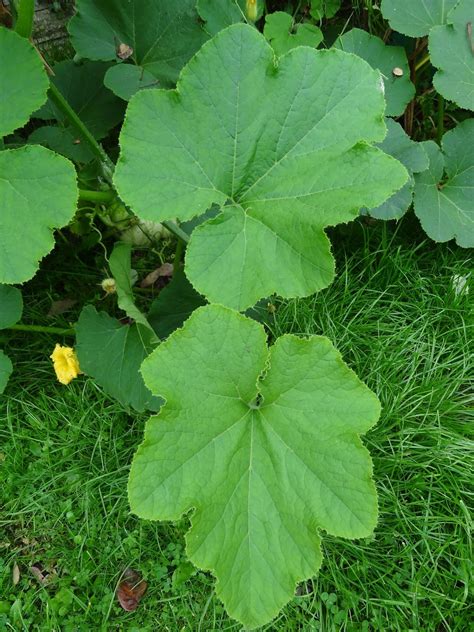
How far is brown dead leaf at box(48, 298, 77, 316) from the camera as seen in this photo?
286 cm

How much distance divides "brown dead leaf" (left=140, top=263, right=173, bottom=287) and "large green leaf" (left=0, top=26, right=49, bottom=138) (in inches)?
38.8

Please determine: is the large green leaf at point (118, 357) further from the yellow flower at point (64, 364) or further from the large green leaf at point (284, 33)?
the large green leaf at point (284, 33)

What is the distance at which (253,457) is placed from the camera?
184 centimetres

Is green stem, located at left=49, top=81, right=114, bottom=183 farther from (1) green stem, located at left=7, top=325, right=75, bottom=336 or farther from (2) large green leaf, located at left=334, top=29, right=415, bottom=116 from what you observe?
(2) large green leaf, located at left=334, top=29, right=415, bottom=116

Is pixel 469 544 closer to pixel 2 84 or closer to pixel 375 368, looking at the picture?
pixel 375 368

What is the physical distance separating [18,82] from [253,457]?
4.39 ft

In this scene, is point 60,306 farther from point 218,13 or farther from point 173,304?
point 218,13

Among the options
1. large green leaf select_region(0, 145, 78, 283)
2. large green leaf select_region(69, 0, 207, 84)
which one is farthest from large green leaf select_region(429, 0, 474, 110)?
large green leaf select_region(0, 145, 78, 283)

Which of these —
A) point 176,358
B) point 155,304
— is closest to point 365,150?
point 176,358

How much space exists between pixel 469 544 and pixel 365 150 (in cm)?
149

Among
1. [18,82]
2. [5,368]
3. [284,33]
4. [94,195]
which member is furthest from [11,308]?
[284,33]

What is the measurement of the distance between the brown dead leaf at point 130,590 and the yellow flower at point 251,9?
2190 mm

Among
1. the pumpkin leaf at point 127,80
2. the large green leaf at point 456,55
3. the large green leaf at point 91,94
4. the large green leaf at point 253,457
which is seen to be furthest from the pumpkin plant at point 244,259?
the large green leaf at point 456,55

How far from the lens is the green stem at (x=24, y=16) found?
1.94m
